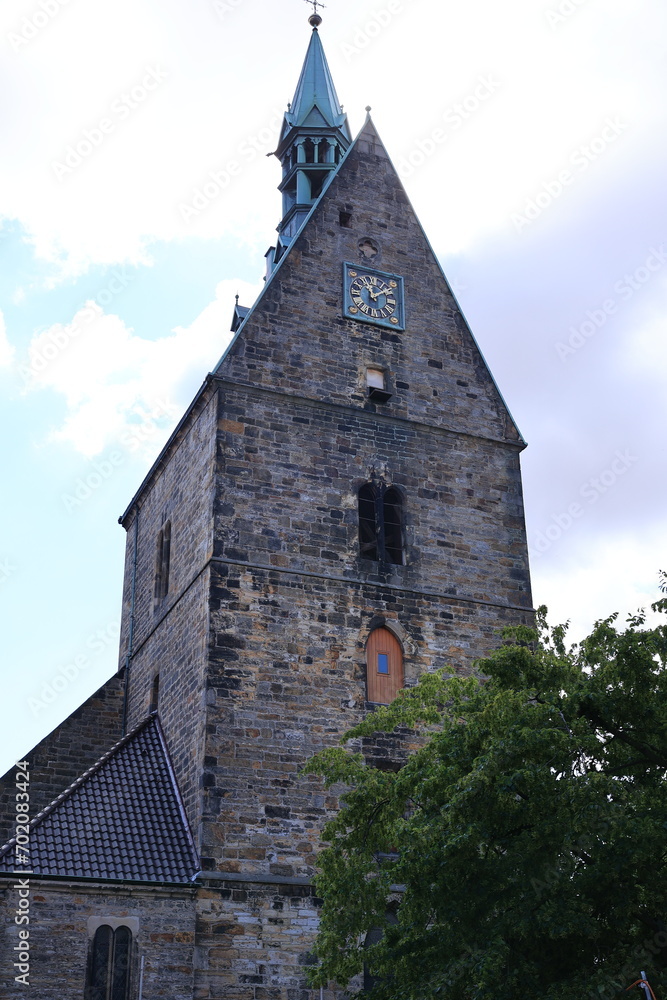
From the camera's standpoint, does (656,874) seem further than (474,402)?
No

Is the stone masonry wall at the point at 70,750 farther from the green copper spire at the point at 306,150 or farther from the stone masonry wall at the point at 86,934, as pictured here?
the green copper spire at the point at 306,150

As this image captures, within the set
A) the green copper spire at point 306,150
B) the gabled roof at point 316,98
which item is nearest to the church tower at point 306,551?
the green copper spire at point 306,150

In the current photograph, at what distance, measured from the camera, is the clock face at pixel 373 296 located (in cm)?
2427

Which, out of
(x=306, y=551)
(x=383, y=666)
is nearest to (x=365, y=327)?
(x=306, y=551)

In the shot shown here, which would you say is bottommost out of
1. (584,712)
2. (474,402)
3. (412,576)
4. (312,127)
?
(584,712)

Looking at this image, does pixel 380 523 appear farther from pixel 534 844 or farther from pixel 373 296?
pixel 534 844

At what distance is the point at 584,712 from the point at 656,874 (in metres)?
2.18

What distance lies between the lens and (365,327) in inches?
950

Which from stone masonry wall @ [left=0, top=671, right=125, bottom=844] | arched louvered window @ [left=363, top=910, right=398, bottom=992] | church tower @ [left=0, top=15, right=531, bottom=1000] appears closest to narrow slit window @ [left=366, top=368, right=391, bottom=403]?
church tower @ [left=0, top=15, right=531, bottom=1000]

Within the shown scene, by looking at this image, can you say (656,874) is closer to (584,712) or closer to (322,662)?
(584,712)

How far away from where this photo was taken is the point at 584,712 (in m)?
14.8

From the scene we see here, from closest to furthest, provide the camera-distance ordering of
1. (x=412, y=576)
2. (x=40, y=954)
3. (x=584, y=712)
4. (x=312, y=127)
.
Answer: (x=584, y=712) < (x=40, y=954) < (x=412, y=576) < (x=312, y=127)

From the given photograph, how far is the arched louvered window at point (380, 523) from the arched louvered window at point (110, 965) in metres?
8.01

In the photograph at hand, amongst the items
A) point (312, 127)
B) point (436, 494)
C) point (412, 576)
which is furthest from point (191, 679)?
point (312, 127)
